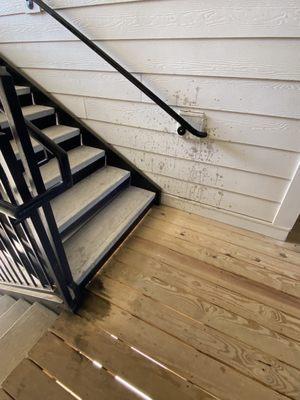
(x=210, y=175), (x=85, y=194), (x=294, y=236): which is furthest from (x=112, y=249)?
(x=294, y=236)

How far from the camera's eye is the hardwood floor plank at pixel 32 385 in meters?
0.95

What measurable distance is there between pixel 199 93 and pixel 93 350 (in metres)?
1.49

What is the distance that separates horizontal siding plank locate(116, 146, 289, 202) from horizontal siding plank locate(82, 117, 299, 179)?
4 centimetres

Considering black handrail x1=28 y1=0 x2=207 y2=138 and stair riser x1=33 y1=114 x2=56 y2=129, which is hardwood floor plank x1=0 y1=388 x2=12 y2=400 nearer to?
black handrail x1=28 y1=0 x2=207 y2=138

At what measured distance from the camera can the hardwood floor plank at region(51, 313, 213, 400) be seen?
96 centimetres

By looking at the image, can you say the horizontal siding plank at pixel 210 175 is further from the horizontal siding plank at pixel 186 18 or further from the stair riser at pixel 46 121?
the horizontal siding plank at pixel 186 18

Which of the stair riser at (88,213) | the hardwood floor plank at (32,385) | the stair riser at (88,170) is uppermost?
the stair riser at (88,170)

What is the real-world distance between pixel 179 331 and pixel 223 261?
562 millimetres

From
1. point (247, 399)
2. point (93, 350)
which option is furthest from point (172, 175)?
point (247, 399)

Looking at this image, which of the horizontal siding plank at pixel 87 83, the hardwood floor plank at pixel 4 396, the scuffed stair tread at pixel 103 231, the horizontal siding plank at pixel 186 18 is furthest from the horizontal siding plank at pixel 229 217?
the hardwood floor plank at pixel 4 396

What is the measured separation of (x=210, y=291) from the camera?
1.34m

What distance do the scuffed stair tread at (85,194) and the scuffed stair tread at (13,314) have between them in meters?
0.69

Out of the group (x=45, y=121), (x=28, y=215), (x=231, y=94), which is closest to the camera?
(x=28, y=215)

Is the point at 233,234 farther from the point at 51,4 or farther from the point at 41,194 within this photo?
the point at 51,4
